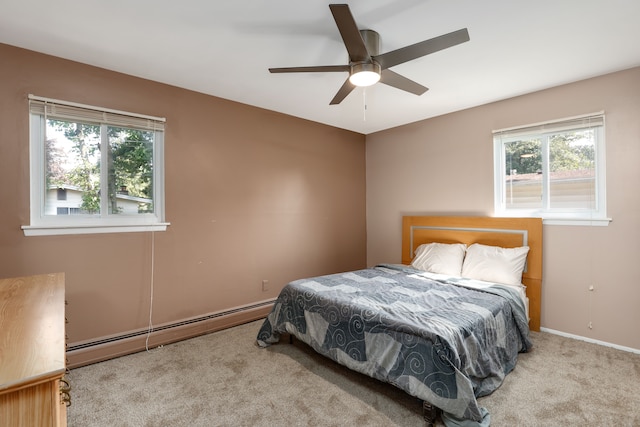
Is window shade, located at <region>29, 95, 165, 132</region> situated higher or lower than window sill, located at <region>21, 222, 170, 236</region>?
higher

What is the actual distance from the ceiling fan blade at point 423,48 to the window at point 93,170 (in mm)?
2096

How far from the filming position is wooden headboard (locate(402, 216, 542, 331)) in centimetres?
303

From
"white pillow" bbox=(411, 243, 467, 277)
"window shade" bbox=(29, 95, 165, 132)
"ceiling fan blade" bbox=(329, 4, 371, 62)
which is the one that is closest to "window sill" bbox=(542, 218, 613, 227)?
"white pillow" bbox=(411, 243, 467, 277)

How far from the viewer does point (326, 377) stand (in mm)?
2242

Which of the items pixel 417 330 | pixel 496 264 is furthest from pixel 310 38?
pixel 496 264

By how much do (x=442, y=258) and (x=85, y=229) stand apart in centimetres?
333

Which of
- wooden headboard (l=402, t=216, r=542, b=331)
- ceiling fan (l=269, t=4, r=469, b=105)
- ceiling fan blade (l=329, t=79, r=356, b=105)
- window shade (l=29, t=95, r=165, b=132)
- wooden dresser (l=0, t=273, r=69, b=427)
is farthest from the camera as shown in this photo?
wooden headboard (l=402, t=216, r=542, b=331)

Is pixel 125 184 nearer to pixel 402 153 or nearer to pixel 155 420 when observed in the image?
pixel 155 420

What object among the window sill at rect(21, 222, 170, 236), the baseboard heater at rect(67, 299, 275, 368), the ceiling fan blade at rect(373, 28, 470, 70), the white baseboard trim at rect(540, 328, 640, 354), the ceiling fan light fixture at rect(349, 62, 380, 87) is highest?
the ceiling fan blade at rect(373, 28, 470, 70)

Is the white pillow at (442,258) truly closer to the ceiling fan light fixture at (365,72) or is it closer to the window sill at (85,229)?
the ceiling fan light fixture at (365,72)

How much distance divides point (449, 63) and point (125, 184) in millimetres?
2953

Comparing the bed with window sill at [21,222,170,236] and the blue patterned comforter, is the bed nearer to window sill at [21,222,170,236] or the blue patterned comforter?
the blue patterned comforter

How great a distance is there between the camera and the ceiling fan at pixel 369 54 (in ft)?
5.23

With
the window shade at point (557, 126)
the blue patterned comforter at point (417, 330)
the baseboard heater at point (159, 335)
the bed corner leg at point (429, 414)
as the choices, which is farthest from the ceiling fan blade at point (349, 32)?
the baseboard heater at point (159, 335)
